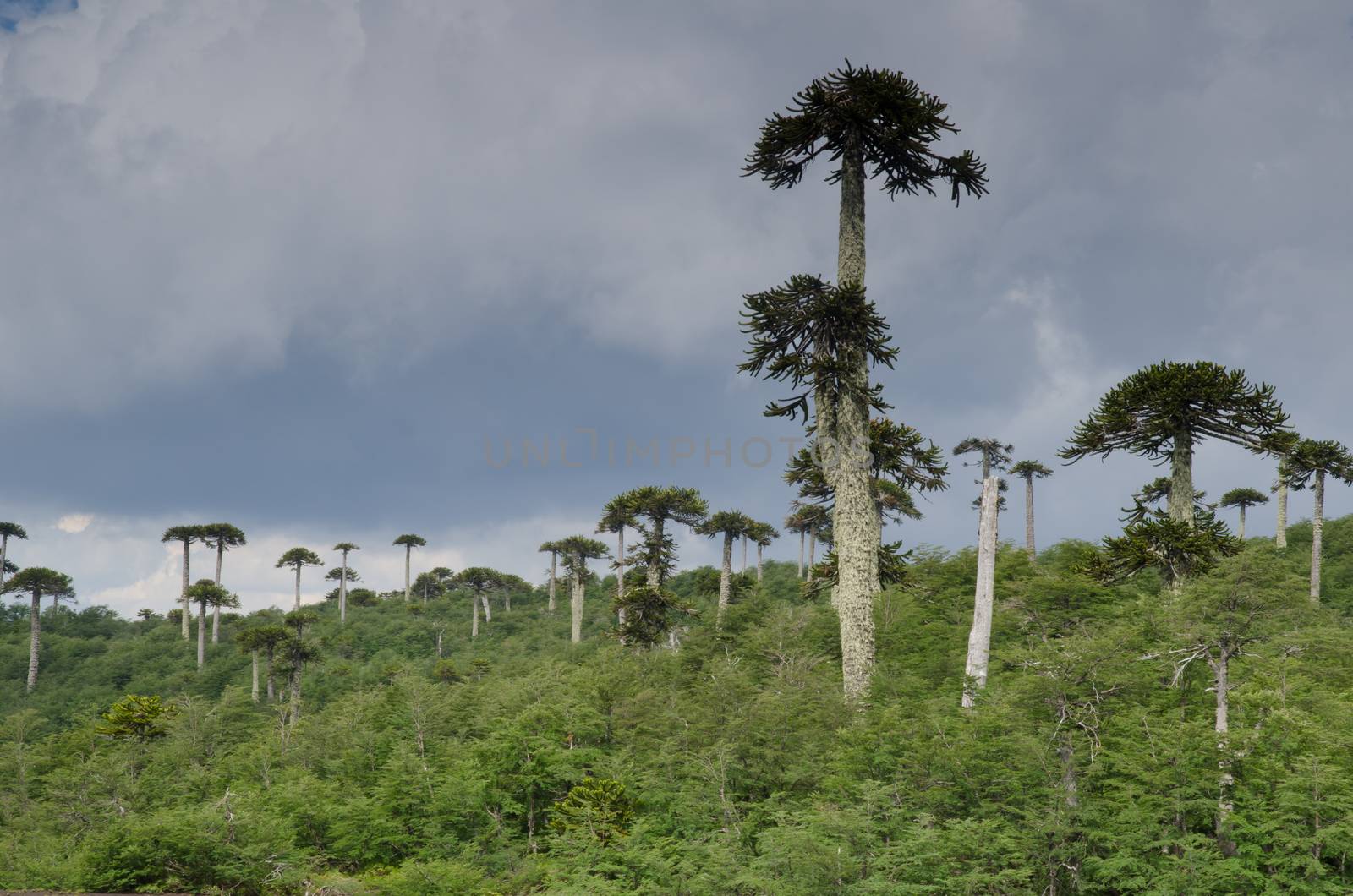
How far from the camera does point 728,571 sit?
34875 millimetres

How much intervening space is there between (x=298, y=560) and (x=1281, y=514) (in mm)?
68434

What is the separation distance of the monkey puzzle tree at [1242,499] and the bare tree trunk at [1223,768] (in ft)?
137

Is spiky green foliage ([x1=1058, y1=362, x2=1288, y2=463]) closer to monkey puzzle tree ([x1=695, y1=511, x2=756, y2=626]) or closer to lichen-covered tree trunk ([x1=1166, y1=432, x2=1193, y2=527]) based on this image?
lichen-covered tree trunk ([x1=1166, y1=432, x2=1193, y2=527])

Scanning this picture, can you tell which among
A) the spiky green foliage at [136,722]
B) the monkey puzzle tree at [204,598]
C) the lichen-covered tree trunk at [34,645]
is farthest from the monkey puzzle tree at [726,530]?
the lichen-covered tree trunk at [34,645]

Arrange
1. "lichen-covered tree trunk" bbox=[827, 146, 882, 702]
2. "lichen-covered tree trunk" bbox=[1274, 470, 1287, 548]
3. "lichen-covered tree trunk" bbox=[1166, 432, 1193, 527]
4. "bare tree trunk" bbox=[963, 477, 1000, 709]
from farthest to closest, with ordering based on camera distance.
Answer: "lichen-covered tree trunk" bbox=[1274, 470, 1287, 548] < "lichen-covered tree trunk" bbox=[1166, 432, 1193, 527] < "lichen-covered tree trunk" bbox=[827, 146, 882, 702] < "bare tree trunk" bbox=[963, 477, 1000, 709]

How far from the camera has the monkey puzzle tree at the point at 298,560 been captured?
59.8 m

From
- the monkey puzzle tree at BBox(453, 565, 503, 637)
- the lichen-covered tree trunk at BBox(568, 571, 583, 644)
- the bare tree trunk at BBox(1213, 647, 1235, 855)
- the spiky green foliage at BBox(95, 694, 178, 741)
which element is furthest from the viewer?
the monkey puzzle tree at BBox(453, 565, 503, 637)

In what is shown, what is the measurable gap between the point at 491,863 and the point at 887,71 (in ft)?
64.8

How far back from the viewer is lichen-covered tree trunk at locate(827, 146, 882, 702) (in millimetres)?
16234

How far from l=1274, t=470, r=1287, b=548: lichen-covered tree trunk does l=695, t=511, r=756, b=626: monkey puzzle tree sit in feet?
93.6

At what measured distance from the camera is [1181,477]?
1898 centimetres

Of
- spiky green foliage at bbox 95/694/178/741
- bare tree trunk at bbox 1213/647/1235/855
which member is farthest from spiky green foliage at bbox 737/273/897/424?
spiky green foliage at bbox 95/694/178/741

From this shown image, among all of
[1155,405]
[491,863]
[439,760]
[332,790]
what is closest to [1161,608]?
[1155,405]

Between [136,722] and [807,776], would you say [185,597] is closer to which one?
[136,722]
